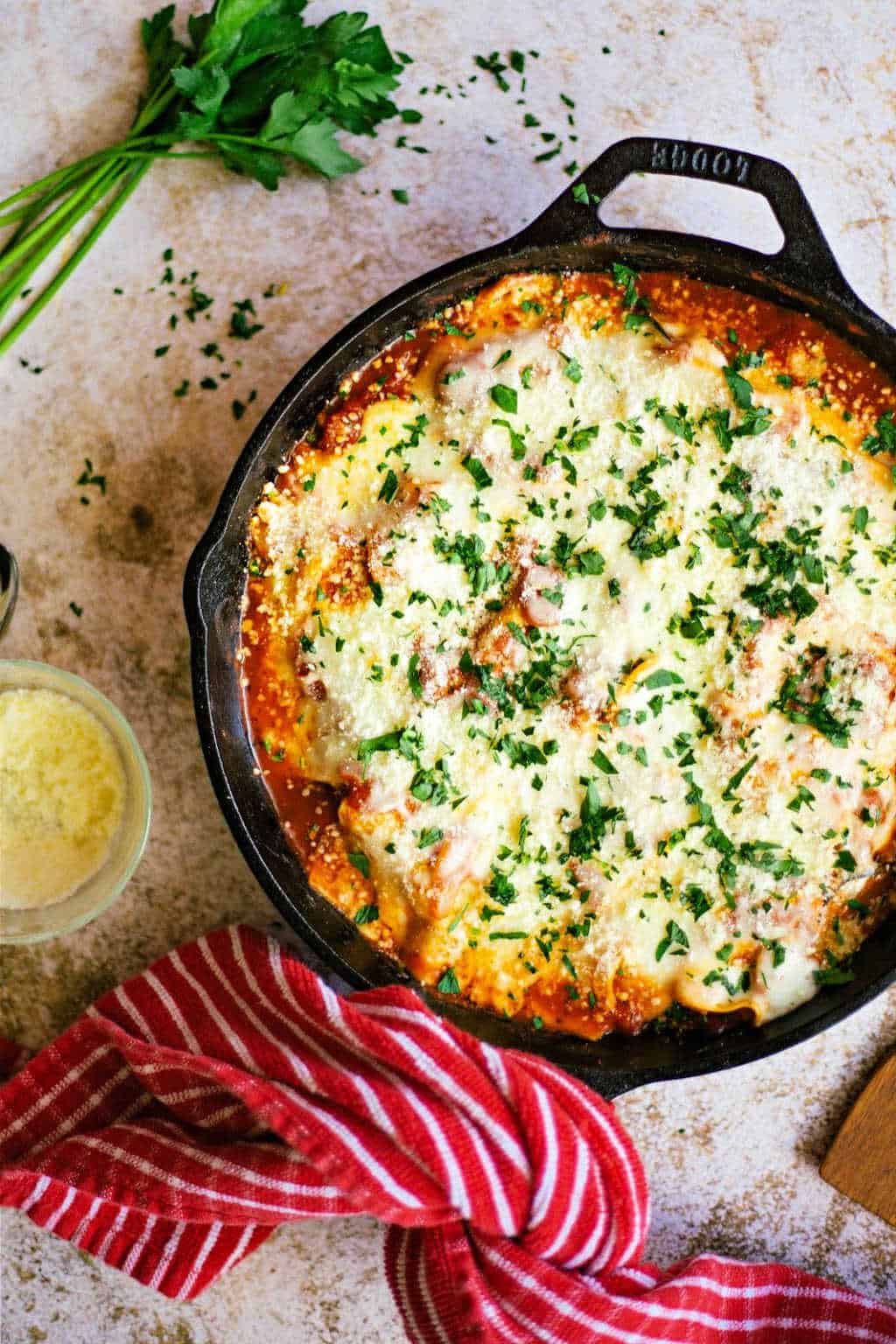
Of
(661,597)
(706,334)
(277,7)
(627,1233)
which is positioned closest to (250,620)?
(661,597)

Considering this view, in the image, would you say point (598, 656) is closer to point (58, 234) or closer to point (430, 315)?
point (430, 315)

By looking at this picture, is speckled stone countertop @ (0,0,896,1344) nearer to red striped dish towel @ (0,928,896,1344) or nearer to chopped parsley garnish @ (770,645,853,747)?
red striped dish towel @ (0,928,896,1344)

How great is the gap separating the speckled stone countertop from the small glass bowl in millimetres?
136

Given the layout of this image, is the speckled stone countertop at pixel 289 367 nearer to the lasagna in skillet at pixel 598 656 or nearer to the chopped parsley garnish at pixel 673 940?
the lasagna in skillet at pixel 598 656

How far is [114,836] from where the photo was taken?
8.30ft

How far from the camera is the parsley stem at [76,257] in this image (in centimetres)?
262

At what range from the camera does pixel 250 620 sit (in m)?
2.44

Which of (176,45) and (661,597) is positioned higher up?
(176,45)

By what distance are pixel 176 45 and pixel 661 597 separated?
1.78m

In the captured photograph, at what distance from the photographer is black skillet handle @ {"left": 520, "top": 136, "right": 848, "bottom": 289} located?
2.24 meters

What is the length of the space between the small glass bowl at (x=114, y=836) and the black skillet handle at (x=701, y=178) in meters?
1.40

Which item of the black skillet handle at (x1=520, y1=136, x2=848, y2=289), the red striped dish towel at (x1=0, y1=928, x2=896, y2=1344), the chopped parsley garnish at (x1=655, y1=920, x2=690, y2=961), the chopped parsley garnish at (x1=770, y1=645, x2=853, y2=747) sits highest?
the black skillet handle at (x1=520, y1=136, x2=848, y2=289)

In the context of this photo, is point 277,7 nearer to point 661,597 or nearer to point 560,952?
point 661,597

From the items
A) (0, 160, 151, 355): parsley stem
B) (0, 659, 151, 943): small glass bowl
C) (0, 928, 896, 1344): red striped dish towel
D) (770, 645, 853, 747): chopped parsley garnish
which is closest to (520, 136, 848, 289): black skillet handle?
(770, 645, 853, 747): chopped parsley garnish
